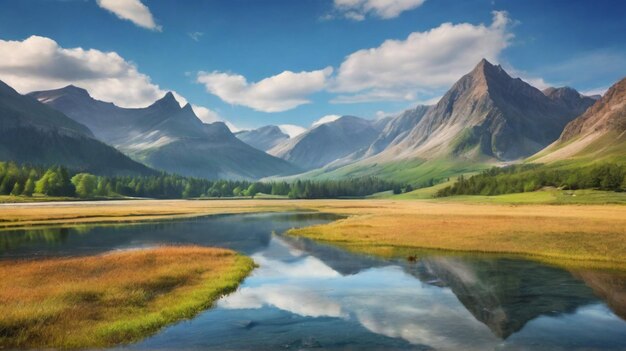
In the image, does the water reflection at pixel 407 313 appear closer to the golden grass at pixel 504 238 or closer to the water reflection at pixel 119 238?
the golden grass at pixel 504 238

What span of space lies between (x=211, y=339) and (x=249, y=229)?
7223 centimetres

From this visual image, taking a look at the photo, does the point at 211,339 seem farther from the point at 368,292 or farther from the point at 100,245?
the point at 100,245

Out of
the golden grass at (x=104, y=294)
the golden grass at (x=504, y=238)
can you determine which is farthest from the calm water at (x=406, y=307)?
the golden grass at (x=504, y=238)

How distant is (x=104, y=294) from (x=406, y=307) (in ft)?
74.9

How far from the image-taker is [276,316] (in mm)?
32156

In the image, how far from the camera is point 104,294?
33812mm

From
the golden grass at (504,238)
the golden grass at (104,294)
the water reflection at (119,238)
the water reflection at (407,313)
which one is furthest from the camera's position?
the water reflection at (119,238)

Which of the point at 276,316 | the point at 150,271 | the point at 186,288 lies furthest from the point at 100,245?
the point at 276,316

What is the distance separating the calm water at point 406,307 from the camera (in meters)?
26.8

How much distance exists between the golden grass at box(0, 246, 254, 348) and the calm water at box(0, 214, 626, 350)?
187 centimetres

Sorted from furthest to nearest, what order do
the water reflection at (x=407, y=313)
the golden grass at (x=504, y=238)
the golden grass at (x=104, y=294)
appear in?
the golden grass at (x=504, y=238)
the water reflection at (x=407, y=313)
the golden grass at (x=104, y=294)

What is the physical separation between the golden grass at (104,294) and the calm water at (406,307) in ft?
6.14

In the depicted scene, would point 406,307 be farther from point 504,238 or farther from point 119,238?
point 119,238

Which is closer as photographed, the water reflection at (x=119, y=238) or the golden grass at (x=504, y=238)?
the golden grass at (x=504, y=238)
